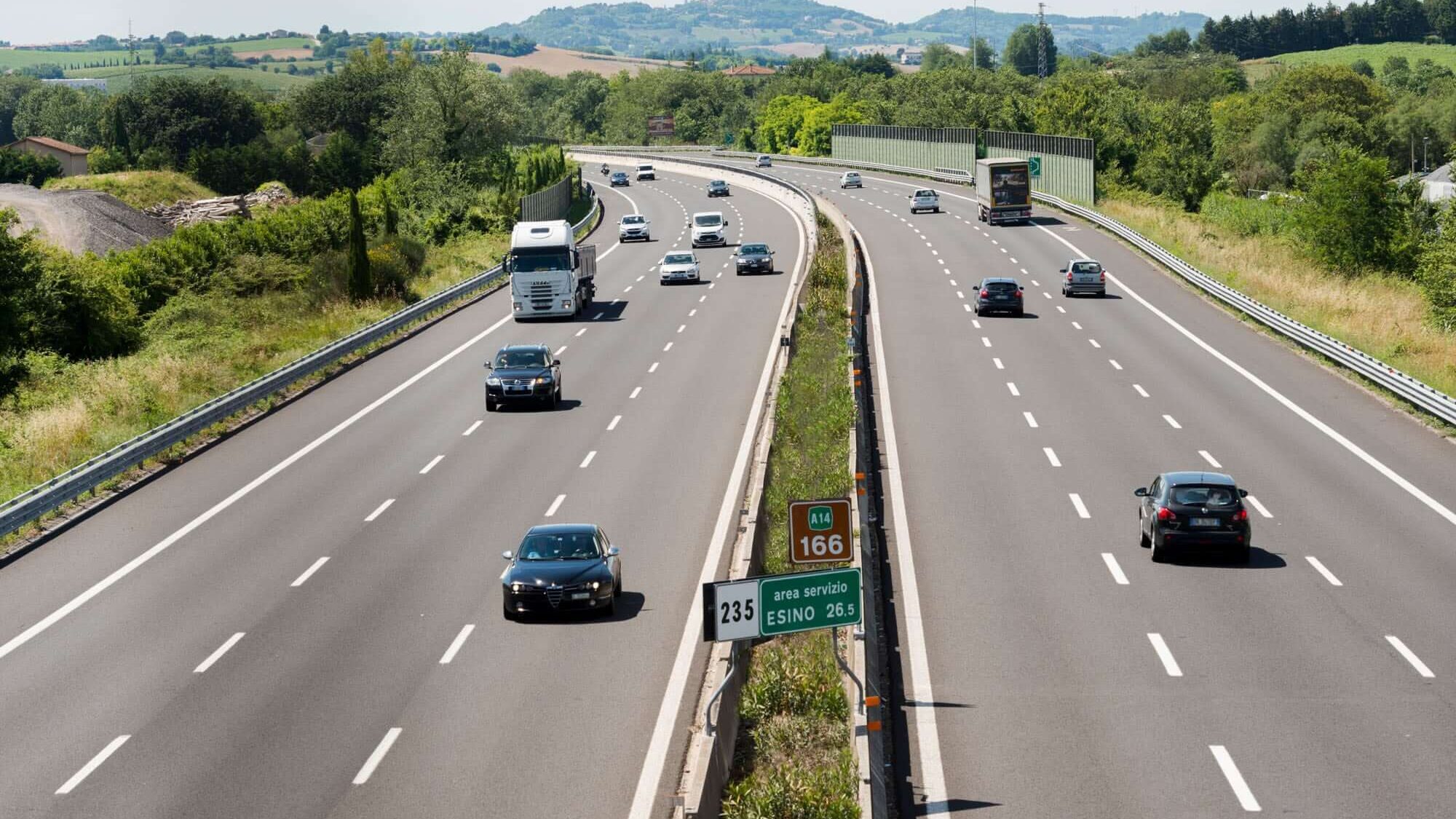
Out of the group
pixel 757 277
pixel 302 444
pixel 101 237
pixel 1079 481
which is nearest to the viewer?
pixel 1079 481

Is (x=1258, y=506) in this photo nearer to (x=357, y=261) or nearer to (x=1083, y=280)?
(x=1083, y=280)

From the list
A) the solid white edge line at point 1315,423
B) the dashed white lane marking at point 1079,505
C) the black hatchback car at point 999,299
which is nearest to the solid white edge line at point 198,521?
the dashed white lane marking at point 1079,505

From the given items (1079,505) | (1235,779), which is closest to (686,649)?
(1235,779)

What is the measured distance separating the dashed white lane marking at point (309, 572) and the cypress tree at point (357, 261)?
107 ft

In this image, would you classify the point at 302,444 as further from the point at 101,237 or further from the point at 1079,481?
the point at 101,237

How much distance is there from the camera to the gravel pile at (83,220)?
8519cm

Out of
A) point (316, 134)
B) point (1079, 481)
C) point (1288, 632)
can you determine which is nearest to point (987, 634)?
point (1288, 632)

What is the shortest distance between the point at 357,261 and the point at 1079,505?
35712 mm

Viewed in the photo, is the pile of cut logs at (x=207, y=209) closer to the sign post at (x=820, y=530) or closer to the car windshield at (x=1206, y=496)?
the car windshield at (x=1206, y=496)

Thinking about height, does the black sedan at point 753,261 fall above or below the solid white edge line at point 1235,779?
above

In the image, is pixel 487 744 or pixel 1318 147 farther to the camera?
pixel 1318 147

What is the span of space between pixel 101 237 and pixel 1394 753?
8311 centimetres

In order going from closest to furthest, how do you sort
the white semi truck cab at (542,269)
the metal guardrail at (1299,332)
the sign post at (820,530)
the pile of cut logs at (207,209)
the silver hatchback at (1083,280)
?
the sign post at (820,530) < the metal guardrail at (1299,332) < the white semi truck cab at (542,269) < the silver hatchback at (1083,280) < the pile of cut logs at (207,209)

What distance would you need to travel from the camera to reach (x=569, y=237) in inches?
2167
